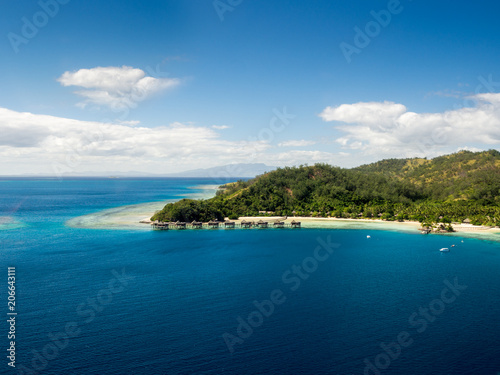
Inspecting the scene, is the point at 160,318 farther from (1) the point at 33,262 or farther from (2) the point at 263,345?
(1) the point at 33,262

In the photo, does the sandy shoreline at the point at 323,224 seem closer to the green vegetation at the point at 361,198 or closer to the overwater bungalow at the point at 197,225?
the green vegetation at the point at 361,198

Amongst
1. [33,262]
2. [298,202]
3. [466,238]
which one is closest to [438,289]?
[466,238]

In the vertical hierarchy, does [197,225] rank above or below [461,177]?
below

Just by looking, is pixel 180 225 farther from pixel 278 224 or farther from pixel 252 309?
pixel 252 309

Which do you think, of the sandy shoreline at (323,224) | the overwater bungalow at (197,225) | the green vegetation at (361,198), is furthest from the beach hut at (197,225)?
the sandy shoreline at (323,224)

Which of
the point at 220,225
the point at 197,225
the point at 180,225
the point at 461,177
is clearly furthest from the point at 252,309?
the point at 461,177

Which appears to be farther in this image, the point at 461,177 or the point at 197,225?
the point at 461,177

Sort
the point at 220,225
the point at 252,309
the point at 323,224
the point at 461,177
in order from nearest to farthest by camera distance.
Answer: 1. the point at 252,309
2. the point at 220,225
3. the point at 323,224
4. the point at 461,177
